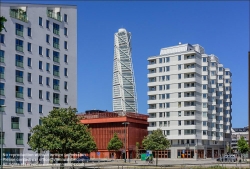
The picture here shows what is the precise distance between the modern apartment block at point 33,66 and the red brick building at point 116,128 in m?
37.1

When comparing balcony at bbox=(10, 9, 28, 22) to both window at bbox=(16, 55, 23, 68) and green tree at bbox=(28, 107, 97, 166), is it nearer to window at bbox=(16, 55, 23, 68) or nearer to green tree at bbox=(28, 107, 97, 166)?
window at bbox=(16, 55, 23, 68)

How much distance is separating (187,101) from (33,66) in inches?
2145

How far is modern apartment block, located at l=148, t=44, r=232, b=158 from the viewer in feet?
387

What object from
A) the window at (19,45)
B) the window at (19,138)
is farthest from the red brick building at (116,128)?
the window at (19,45)

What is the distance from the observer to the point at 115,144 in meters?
113

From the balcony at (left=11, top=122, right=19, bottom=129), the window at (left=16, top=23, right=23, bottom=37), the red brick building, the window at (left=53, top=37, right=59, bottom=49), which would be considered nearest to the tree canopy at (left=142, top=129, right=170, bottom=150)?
the balcony at (left=11, top=122, right=19, bottom=129)

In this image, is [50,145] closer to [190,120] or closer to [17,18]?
[17,18]

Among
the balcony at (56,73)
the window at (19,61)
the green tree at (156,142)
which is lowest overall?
the green tree at (156,142)

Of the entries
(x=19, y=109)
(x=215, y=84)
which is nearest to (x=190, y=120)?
(x=215, y=84)

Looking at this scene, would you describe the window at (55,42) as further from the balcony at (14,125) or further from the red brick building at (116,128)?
the red brick building at (116,128)

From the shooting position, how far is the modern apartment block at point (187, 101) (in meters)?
118

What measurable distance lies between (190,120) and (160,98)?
1159 cm

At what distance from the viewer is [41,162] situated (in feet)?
243

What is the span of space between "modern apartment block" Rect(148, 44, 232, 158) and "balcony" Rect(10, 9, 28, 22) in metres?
56.5
